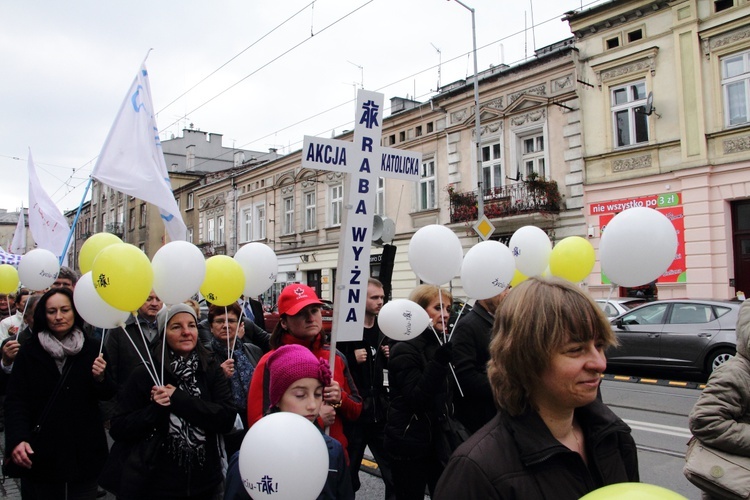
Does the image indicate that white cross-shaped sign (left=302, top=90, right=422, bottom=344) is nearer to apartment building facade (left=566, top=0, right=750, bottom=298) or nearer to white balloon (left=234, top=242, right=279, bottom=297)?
white balloon (left=234, top=242, right=279, bottom=297)

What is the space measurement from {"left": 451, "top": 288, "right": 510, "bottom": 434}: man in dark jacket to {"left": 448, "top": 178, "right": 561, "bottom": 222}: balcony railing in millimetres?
14207

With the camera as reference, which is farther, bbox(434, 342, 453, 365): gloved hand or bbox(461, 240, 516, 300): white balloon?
bbox(461, 240, 516, 300): white balloon

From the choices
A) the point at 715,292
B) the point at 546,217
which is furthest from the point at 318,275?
the point at 715,292

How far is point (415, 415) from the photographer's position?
11.5ft

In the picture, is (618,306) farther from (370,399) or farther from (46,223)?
(46,223)

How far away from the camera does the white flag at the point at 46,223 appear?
8.59 m

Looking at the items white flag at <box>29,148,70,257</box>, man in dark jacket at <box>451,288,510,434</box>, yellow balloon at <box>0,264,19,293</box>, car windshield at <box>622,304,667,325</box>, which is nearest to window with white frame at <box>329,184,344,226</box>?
car windshield at <box>622,304,667,325</box>

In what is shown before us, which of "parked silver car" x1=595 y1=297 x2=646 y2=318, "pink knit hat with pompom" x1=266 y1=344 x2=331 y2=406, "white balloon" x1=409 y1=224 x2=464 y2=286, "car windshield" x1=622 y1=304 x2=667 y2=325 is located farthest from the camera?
"parked silver car" x1=595 y1=297 x2=646 y2=318

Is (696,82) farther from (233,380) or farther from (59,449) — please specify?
(59,449)

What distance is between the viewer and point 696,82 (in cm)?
1461

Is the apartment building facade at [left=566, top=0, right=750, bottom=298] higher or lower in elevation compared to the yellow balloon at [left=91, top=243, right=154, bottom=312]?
higher

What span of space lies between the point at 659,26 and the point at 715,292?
7.23 metres

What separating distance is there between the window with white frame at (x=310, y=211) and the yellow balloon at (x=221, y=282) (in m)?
23.6

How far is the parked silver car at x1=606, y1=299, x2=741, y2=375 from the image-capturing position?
9.56 meters
